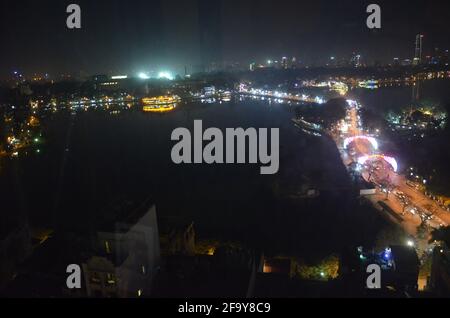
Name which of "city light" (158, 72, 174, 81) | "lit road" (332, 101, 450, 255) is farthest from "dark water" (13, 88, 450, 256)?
"city light" (158, 72, 174, 81)

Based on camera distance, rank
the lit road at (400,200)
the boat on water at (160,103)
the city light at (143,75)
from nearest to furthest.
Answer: the lit road at (400,200) → the boat on water at (160,103) → the city light at (143,75)

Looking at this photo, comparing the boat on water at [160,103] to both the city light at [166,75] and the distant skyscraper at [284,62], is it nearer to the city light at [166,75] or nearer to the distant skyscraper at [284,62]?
the city light at [166,75]

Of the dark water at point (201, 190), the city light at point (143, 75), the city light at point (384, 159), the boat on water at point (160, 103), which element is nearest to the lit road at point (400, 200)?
the city light at point (384, 159)

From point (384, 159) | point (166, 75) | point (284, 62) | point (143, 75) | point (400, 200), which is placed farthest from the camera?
point (284, 62)

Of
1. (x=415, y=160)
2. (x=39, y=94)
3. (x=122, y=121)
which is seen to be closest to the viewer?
(x=415, y=160)

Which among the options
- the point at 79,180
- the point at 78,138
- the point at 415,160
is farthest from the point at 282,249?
the point at 78,138

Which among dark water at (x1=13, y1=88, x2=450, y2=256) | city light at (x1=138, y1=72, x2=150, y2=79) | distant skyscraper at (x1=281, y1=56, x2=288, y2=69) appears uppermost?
distant skyscraper at (x1=281, y1=56, x2=288, y2=69)

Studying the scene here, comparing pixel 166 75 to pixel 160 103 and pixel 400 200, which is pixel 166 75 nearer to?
pixel 160 103

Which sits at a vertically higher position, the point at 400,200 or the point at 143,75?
the point at 143,75

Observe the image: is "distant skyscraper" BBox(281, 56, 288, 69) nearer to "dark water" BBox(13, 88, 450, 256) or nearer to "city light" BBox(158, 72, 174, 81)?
"city light" BBox(158, 72, 174, 81)

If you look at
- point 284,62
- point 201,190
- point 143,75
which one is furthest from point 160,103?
point 284,62
